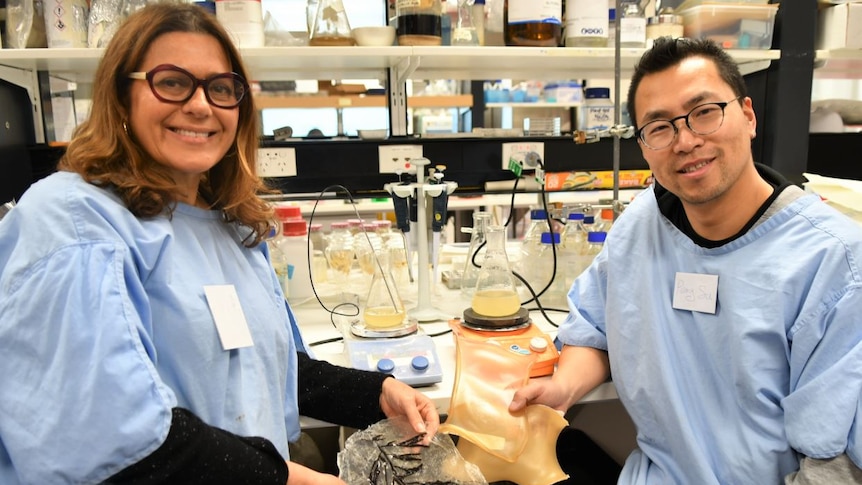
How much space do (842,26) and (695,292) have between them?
4.38 feet

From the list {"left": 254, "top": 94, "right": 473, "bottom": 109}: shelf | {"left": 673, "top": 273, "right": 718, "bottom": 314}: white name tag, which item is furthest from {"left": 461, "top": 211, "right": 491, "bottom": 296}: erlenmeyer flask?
{"left": 254, "top": 94, "right": 473, "bottom": 109}: shelf

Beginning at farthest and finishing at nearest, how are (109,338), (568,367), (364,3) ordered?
(364,3) < (568,367) < (109,338)

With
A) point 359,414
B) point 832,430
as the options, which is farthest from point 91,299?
point 832,430

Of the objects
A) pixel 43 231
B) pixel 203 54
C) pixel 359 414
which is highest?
pixel 203 54

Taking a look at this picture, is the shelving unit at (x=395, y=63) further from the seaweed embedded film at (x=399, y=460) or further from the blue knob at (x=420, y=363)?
the seaweed embedded film at (x=399, y=460)

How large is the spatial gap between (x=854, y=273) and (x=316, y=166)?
4.90ft

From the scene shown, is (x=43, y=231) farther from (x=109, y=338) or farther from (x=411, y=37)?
(x=411, y=37)

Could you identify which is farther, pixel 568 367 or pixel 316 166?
pixel 316 166

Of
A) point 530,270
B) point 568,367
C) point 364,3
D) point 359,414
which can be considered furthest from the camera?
point 364,3

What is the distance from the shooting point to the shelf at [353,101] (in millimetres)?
4645

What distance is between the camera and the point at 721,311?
3.58 ft

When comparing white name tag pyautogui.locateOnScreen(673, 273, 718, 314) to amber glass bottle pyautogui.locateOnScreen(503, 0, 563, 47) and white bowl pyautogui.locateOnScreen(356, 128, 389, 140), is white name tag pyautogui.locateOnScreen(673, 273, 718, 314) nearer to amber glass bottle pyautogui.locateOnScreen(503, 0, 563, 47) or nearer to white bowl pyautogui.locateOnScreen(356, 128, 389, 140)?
amber glass bottle pyautogui.locateOnScreen(503, 0, 563, 47)

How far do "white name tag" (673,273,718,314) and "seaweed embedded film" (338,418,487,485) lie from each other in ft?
1.72

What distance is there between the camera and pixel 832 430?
931 mm
